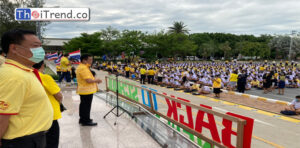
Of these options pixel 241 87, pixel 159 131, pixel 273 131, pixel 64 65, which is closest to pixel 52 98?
pixel 159 131

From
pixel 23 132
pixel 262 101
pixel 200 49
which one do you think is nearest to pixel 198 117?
pixel 23 132

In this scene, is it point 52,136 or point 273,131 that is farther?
point 273,131

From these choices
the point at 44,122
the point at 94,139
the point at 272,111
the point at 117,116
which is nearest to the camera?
the point at 44,122

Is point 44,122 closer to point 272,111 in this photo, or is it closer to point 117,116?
point 117,116

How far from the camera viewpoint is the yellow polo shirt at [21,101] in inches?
54.6

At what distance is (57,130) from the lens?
2.72 metres

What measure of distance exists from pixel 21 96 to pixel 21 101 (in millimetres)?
40

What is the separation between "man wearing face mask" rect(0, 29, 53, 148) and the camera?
4.58 ft

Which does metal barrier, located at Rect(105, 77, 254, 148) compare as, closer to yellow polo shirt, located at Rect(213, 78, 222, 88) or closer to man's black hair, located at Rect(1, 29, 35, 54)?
man's black hair, located at Rect(1, 29, 35, 54)

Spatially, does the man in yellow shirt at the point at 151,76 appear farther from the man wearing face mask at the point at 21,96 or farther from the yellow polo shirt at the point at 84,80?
the man wearing face mask at the point at 21,96

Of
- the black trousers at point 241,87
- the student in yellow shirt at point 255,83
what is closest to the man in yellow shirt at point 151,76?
the black trousers at point 241,87

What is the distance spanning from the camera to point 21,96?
1.45 meters

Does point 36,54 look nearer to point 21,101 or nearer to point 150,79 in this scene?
point 21,101

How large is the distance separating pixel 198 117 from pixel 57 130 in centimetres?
236
